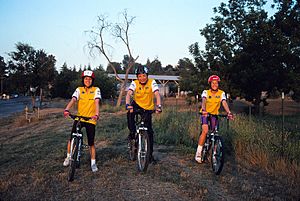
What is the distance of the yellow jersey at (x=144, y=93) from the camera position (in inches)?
237

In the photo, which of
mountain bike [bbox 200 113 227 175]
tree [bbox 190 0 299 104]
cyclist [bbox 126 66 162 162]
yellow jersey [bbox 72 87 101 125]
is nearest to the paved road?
tree [bbox 190 0 299 104]

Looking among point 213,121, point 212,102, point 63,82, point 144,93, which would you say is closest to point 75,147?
point 144,93

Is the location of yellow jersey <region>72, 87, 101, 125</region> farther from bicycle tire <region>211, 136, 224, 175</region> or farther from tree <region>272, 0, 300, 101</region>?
tree <region>272, 0, 300, 101</region>

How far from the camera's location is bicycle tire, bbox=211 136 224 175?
5705mm

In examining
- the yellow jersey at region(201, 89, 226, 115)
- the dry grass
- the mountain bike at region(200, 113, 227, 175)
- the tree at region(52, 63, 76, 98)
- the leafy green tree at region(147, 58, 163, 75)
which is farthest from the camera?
the leafy green tree at region(147, 58, 163, 75)

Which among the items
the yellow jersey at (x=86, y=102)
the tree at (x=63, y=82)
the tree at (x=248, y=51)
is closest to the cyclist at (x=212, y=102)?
the yellow jersey at (x=86, y=102)

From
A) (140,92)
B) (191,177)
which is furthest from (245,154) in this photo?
(140,92)

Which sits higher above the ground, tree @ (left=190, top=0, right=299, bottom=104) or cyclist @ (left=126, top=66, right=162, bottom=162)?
tree @ (left=190, top=0, right=299, bottom=104)

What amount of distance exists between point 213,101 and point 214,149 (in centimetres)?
99

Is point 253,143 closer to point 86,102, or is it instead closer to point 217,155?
point 217,155

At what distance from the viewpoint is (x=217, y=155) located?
19.3ft

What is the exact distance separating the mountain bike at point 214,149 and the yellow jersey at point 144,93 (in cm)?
124

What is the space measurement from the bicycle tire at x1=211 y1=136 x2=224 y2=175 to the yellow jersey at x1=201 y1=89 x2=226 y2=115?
63 centimetres

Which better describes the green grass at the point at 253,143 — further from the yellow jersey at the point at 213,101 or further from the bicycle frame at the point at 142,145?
the bicycle frame at the point at 142,145
